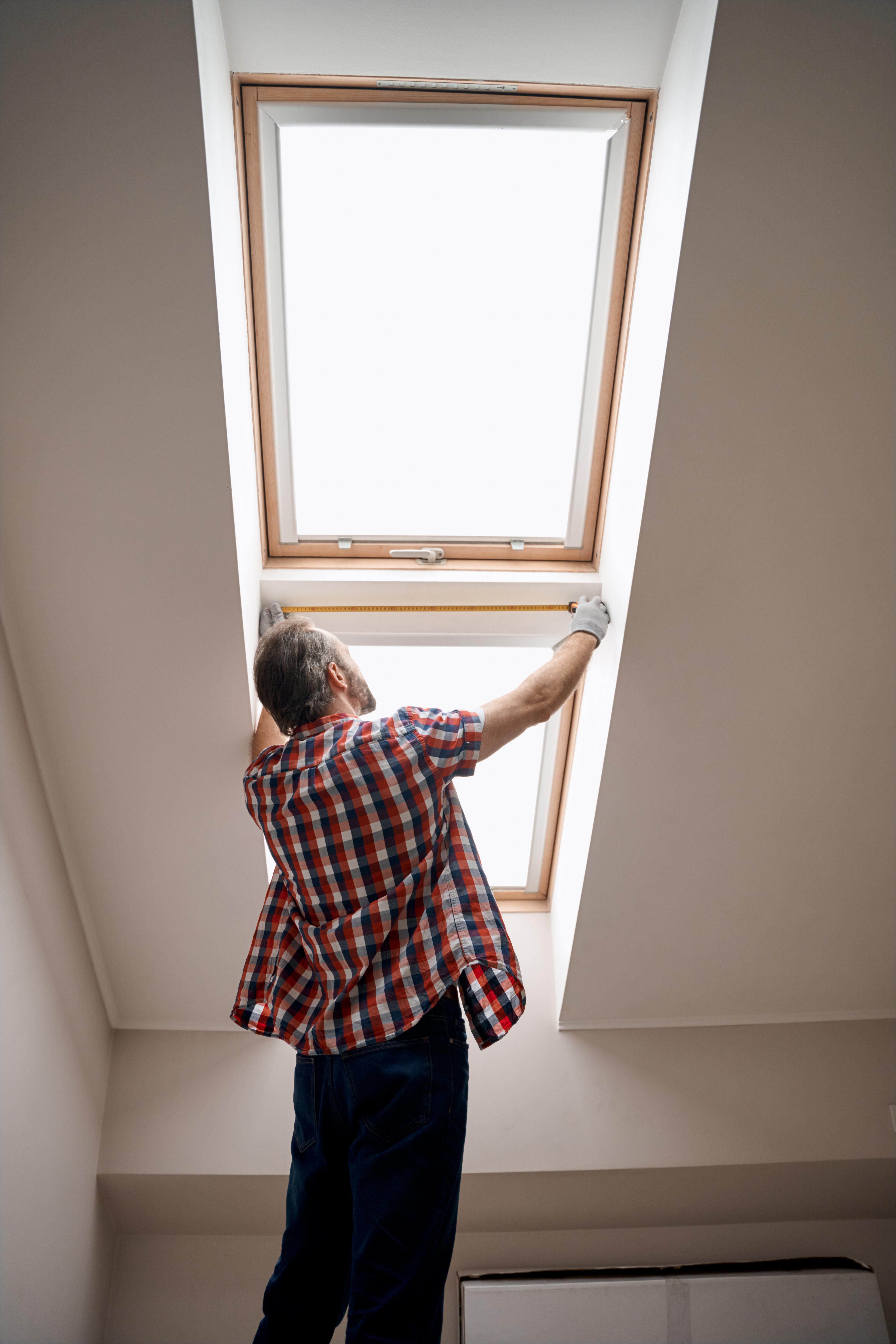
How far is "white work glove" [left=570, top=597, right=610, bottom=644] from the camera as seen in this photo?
212 cm

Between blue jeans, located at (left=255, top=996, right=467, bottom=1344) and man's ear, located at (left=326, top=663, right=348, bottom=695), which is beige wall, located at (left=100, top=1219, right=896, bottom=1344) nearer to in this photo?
blue jeans, located at (left=255, top=996, right=467, bottom=1344)

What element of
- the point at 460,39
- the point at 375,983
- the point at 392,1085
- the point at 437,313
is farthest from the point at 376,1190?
the point at 460,39

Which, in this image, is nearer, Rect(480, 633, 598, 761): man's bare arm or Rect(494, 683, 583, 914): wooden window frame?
Rect(480, 633, 598, 761): man's bare arm

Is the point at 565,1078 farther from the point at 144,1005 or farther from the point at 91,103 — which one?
the point at 91,103

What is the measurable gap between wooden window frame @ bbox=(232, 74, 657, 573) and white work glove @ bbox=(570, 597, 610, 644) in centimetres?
18

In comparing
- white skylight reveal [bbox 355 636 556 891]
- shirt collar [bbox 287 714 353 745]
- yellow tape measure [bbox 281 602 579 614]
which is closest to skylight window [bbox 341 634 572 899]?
white skylight reveal [bbox 355 636 556 891]

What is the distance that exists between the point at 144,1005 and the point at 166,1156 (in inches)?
17.0

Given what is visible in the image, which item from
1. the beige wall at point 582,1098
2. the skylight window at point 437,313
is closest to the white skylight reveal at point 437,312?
the skylight window at point 437,313

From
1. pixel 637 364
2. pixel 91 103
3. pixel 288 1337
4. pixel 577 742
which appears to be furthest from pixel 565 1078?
pixel 91 103

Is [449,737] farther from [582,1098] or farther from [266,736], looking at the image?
[582,1098]

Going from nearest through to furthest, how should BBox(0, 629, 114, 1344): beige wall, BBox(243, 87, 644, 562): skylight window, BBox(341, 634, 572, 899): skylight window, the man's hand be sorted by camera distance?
BBox(243, 87, 644, 562): skylight window → BBox(0, 629, 114, 1344): beige wall → the man's hand → BBox(341, 634, 572, 899): skylight window

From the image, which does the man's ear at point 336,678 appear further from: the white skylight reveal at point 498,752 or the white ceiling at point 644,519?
the white skylight reveal at point 498,752

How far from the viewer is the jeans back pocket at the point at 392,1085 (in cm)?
163

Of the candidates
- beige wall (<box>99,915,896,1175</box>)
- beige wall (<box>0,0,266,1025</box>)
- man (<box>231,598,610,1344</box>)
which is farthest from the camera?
beige wall (<box>99,915,896,1175</box>)
